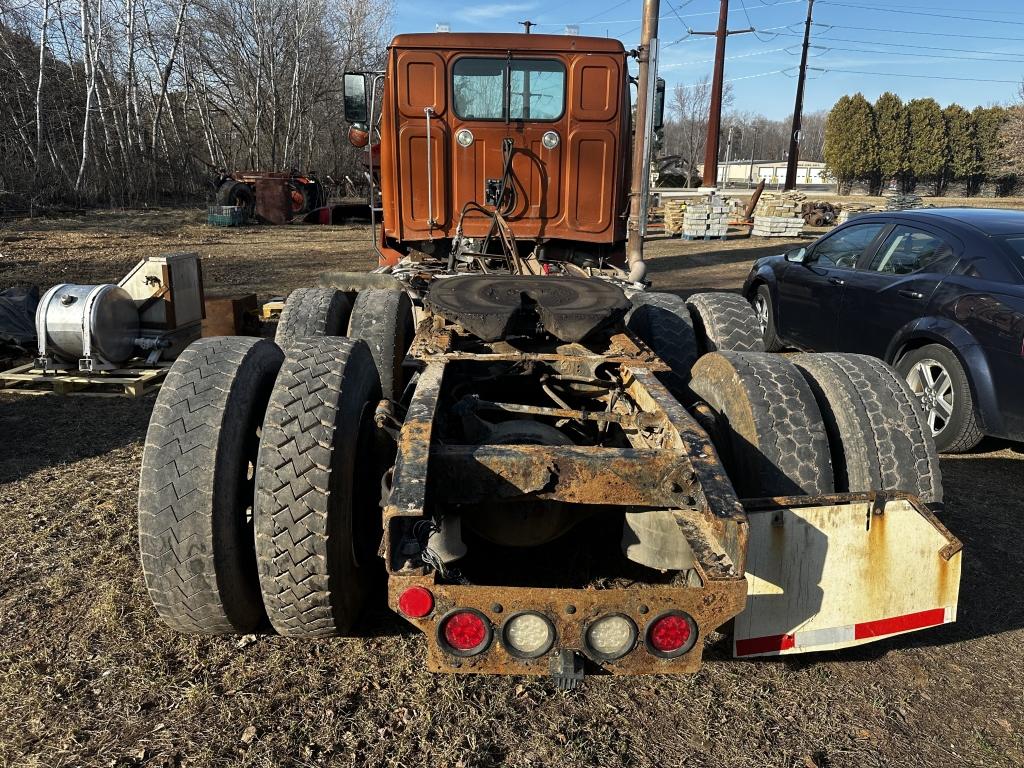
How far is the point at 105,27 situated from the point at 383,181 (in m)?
25.1

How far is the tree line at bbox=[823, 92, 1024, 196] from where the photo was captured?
56.6 metres

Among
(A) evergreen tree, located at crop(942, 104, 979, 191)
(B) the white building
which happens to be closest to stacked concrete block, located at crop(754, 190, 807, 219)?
(A) evergreen tree, located at crop(942, 104, 979, 191)

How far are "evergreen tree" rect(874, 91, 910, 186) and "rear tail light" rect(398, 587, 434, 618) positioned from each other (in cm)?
6565

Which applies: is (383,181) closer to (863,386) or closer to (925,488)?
(863,386)

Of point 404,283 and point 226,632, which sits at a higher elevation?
point 404,283

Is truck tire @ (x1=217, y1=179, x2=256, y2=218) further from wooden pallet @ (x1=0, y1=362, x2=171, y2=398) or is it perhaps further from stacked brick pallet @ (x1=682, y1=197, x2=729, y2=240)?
wooden pallet @ (x1=0, y1=362, x2=171, y2=398)

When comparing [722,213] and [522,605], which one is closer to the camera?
[522,605]

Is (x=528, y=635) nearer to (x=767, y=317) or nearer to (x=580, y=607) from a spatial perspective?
(x=580, y=607)

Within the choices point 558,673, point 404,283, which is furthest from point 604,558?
point 404,283

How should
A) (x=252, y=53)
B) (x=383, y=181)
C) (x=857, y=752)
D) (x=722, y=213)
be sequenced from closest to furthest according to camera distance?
(x=857, y=752), (x=383, y=181), (x=722, y=213), (x=252, y=53)

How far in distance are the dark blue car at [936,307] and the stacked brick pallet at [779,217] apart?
13795 mm

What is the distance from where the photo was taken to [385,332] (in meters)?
4.49

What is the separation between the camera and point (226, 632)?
2.68 m

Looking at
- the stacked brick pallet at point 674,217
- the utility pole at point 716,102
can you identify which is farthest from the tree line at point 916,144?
the stacked brick pallet at point 674,217
